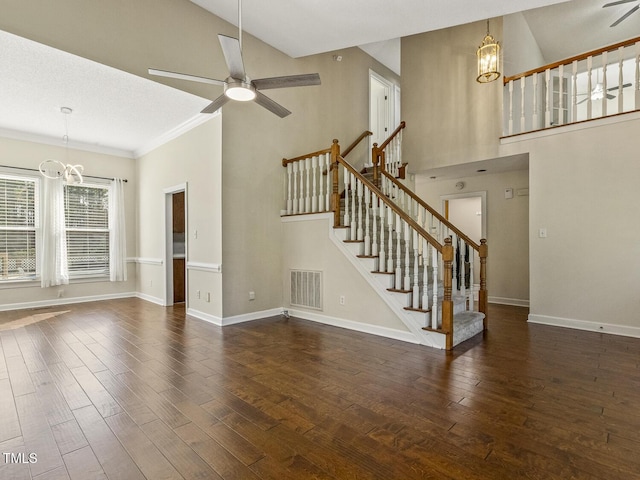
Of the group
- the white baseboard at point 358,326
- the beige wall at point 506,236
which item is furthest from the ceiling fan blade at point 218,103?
the beige wall at point 506,236

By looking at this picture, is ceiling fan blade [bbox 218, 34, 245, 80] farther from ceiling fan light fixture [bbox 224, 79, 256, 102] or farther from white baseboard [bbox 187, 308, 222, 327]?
white baseboard [bbox 187, 308, 222, 327]

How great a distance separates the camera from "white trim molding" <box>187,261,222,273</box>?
455cm

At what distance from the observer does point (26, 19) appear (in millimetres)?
2984

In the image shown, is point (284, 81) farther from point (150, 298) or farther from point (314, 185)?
point (150, 298)

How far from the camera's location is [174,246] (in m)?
6.36

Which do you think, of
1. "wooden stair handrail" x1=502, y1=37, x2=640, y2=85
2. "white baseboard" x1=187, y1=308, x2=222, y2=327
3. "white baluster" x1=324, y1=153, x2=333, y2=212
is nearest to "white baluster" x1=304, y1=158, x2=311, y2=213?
"white baluster" x1=324, y1=153, x2=333, y2=212

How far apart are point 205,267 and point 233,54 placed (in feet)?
10.3

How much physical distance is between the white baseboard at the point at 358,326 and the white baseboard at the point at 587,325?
7.36ft

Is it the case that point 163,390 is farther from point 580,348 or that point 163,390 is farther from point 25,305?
point 25,305

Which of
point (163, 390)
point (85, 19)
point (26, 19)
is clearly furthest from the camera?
point (85, 19)

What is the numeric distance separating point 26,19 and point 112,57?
69 centimetres

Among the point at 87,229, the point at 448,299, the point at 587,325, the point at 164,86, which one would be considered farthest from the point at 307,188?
the point at 87,229

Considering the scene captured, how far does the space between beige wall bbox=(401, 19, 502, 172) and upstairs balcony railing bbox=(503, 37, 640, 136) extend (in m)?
0.33

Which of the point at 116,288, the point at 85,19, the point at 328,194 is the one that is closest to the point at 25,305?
the point at 116,288
